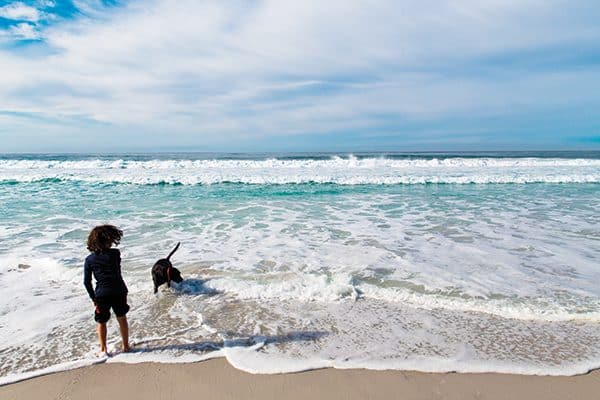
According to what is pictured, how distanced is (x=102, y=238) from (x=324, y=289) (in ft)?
9.80

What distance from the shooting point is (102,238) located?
3.62 metres

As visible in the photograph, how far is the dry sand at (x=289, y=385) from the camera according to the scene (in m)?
3.11

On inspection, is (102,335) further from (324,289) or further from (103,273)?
(324,289)

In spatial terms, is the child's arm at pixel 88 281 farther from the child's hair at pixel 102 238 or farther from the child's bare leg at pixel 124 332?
the child's bare leg at pixel 124 332

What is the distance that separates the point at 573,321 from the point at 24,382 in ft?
18.8

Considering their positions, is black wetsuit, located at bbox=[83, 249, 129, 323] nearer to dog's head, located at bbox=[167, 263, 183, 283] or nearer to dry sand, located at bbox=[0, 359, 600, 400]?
dry sand, located at bbox=[0, 359, 600, 400]

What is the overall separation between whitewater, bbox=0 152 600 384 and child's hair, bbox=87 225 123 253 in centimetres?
109

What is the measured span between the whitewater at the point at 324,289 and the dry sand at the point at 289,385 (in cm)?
14

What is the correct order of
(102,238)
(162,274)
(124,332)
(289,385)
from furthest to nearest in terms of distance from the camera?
1. (162,274)
2. (124,332)
3. (102,238)
4. (289,385)


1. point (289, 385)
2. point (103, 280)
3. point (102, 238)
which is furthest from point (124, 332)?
point (289, 385)

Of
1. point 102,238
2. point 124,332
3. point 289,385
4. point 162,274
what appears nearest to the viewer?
point 289,385

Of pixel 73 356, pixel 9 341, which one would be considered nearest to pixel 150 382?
pixel 73 356

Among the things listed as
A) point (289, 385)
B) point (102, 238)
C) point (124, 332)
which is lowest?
point (289, 385)

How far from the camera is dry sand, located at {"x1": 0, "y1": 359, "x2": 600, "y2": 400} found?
123 inches
